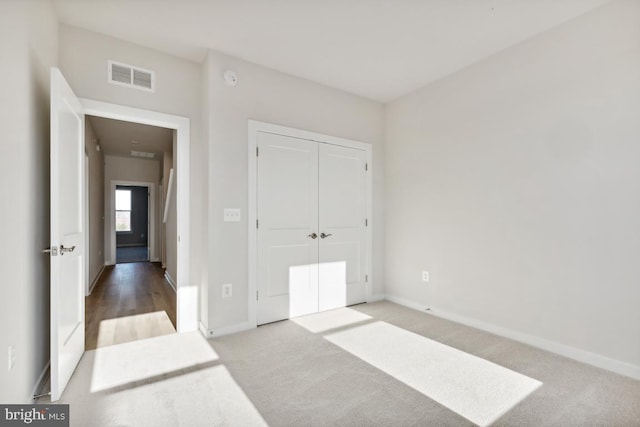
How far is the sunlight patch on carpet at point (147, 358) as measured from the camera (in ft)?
7.10

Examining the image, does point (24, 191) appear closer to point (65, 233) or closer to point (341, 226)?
point (65, 233)

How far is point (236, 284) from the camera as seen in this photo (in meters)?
3.05

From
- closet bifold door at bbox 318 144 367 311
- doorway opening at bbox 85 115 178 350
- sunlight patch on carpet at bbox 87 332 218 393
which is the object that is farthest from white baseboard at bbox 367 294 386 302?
doorway opening at bbox 85 115 178 350

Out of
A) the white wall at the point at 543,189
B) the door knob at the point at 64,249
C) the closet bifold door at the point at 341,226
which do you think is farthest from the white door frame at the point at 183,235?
the white wall at the point at 543,189

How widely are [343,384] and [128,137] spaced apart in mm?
5851

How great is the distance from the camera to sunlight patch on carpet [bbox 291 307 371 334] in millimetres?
3154

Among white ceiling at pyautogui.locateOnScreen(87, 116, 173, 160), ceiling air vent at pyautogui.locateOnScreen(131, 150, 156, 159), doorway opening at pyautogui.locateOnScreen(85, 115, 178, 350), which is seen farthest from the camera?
ceiling air vent at pyautogui.locateOnScreen(131, 150, 156, 159)

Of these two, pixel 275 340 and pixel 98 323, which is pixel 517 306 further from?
pixel 98 323

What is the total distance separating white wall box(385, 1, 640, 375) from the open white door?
335 cm

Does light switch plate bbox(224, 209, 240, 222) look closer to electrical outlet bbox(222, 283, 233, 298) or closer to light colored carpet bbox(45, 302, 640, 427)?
electrical outlet bbox(222, 283, 233, 298)

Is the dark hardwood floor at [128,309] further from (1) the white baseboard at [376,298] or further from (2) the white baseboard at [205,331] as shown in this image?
(1) the white baseboard at [376,298]

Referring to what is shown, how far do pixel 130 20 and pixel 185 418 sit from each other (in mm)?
2893

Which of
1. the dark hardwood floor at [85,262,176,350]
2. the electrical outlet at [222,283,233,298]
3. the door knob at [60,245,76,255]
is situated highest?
the door knob at [60,245,76,255]

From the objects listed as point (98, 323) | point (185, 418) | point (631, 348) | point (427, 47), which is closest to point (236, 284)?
point (185, 418)
